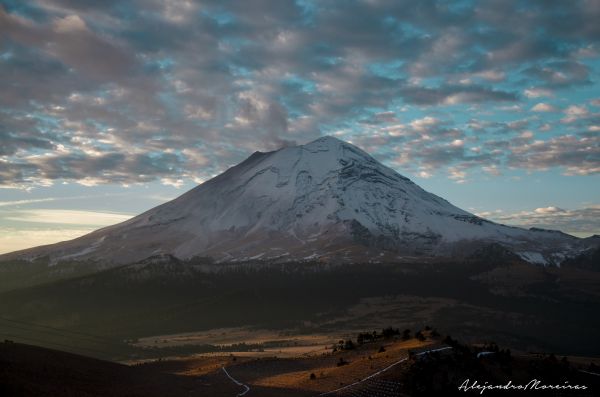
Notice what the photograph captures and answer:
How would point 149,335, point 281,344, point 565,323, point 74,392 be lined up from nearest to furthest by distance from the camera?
point 74,392
point 281,344
point 149,335
point 565,323

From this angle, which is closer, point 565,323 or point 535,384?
point 535,384

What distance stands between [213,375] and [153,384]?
298 inches

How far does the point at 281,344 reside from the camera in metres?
123

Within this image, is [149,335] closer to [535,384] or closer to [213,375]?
[213,375]

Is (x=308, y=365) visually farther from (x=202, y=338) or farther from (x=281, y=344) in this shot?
(x=202, y=338)

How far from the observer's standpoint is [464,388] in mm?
36906

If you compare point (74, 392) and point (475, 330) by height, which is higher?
point (74, 392)

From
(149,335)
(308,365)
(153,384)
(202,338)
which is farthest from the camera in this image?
(149,335)

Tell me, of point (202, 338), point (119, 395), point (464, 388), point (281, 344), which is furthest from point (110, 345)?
point (464, 388)

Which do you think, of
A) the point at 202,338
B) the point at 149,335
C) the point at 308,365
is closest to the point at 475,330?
the point at 202,338
